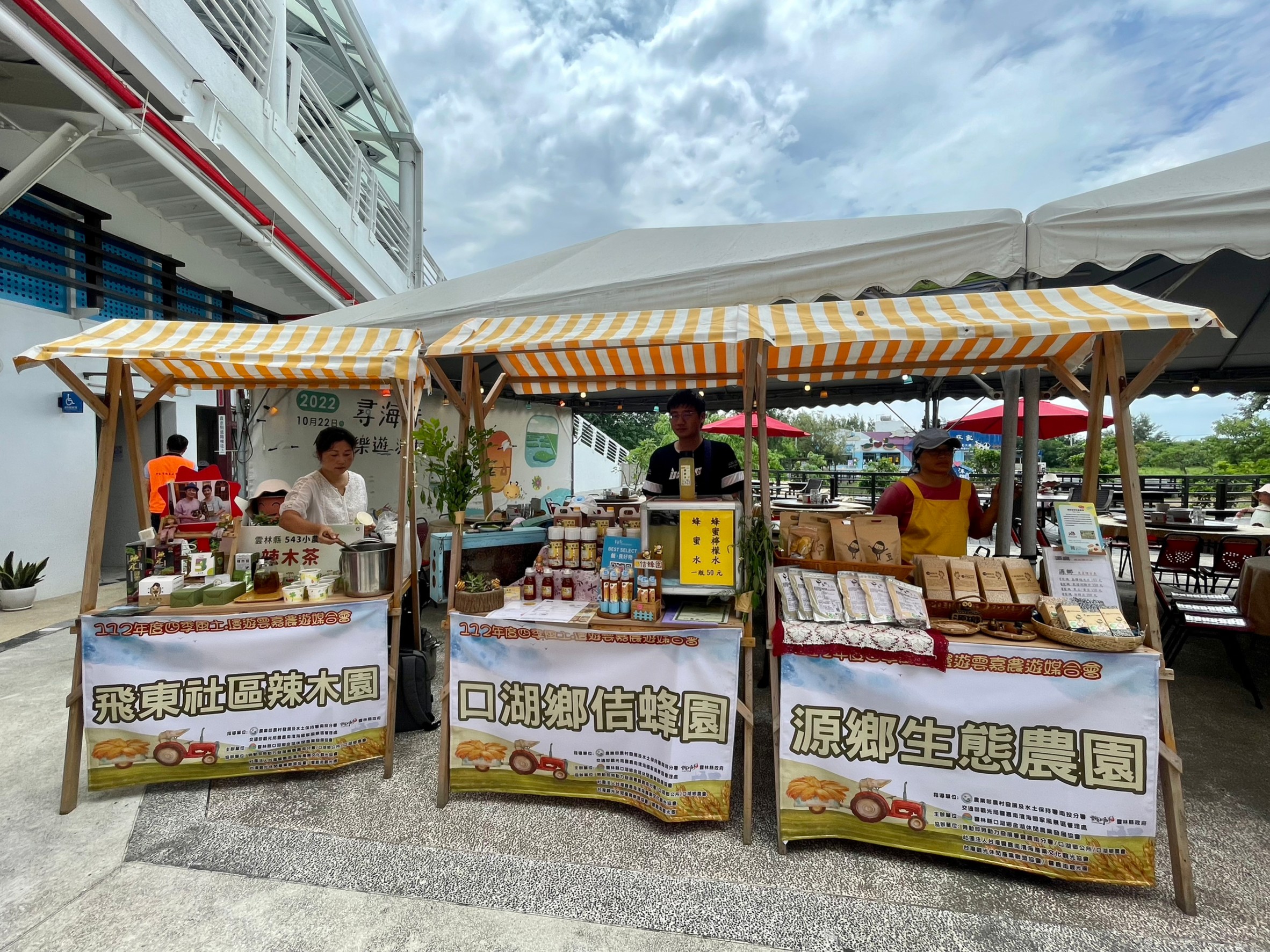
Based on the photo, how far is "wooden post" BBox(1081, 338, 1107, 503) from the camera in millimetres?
2479

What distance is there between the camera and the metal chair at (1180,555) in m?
5.44

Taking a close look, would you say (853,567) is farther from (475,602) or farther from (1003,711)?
(475,602)

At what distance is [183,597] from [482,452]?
1592 mm

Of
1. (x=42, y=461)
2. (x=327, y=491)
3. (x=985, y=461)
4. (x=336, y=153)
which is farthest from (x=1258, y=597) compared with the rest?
(x=985, y=461)

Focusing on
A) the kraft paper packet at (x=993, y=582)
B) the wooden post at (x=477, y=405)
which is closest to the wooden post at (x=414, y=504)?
the wooden post at (x=477, y=405)

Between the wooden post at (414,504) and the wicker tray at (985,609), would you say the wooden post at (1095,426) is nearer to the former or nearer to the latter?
the wicker tray at (985,609)

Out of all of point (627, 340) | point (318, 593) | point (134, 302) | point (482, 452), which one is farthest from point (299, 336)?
point (134, 302)

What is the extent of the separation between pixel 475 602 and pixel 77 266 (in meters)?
6.71

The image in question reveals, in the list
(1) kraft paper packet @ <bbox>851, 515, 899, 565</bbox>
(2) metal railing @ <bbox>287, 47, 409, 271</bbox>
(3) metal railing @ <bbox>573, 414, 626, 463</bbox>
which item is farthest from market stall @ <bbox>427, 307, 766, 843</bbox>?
(3) metal railing @ <bbox>573, 414, 626, 463</bbox>

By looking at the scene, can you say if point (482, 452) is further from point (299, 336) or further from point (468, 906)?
point (468, 906)

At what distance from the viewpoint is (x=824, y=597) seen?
247 cm

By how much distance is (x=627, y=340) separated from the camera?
236 centimetres

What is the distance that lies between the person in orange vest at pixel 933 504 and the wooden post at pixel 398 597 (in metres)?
2.58

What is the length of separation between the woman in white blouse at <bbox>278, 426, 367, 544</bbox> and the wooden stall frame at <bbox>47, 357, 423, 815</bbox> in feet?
1.24
